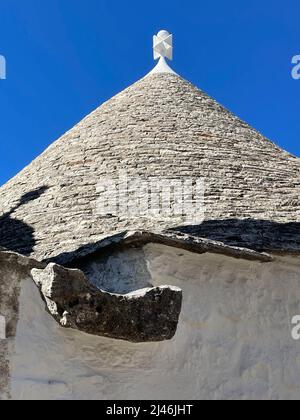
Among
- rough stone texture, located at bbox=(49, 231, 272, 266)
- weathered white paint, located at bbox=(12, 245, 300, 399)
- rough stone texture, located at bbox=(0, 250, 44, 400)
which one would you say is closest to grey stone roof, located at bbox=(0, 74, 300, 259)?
rough stone texture, located at bbox=(49, 231, 272, 266)

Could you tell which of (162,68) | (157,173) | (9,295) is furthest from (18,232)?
(162,68)

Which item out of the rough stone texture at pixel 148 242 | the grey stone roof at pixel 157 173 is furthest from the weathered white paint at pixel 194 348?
the grey stone roof at pixel 157 173

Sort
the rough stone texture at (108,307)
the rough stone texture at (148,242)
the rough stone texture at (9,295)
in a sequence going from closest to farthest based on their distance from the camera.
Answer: the rough stone texture at (9,295)
the rough stone texture at (108,307)
the rough stone texture at (148,242)

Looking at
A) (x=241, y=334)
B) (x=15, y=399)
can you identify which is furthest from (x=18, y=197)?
(x=15, y=399)

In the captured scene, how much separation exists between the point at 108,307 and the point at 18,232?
6.09 feet

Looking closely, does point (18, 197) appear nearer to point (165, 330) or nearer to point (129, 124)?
point (129, 124)

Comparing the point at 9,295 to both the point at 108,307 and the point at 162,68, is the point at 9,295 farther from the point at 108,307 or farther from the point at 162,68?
the point at 162,68

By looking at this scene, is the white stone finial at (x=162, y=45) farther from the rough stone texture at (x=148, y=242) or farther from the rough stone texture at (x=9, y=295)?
the rough stone texture at (x=9, y=295)

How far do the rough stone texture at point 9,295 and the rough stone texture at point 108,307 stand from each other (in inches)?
3.6

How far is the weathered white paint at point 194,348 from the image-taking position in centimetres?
435

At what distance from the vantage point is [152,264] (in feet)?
17.0

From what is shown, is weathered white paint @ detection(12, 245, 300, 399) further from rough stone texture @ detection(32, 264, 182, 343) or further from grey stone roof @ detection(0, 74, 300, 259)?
grey stone roof @ detection(0, 74, 300, 259)

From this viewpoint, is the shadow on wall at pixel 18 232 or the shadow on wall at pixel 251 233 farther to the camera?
the shadow on wall at pixel 18 232

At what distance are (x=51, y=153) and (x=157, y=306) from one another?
3.49 meters
